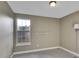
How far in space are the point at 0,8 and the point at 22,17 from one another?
2.28 meters

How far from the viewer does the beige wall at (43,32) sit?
183 inches

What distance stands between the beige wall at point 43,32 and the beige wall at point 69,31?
421 millimetres

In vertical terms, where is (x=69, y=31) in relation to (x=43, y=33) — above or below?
above

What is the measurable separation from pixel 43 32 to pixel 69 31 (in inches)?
58.6

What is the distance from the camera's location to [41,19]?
4.92 meters

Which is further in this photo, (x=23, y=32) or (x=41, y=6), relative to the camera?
(x=23, y=32)

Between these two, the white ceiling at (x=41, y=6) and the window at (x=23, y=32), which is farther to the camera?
the window at (x=23, y=32)

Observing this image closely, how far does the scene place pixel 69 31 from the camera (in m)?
4.60

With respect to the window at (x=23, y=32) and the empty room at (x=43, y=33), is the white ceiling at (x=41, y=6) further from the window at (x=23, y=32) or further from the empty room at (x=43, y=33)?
the window at (x=23, y=32)

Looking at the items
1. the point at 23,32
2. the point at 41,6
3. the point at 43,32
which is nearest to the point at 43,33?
the point at 43,32

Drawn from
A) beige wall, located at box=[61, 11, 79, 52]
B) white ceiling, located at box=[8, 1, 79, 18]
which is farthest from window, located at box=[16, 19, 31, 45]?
beige wall, located at box=[61, 11, 79, 52]

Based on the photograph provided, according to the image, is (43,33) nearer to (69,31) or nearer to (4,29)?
(69,31)

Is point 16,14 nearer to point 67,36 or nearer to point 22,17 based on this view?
point 22,17

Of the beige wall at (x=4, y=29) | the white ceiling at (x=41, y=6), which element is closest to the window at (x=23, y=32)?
the white ceiling at (x=41, y=6)
